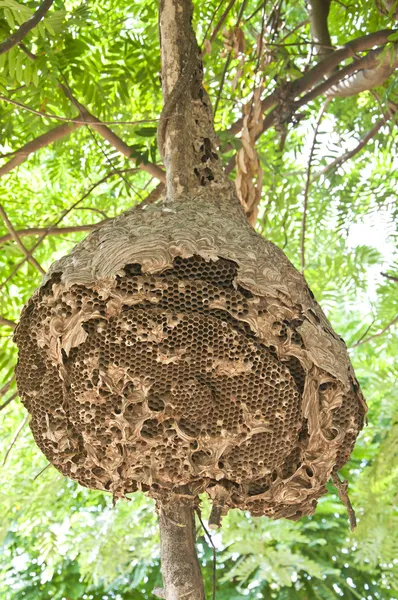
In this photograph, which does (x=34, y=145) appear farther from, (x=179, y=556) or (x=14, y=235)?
(x=179, y=556)

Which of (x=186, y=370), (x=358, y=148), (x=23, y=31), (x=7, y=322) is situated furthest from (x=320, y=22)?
(x=186, y=370)

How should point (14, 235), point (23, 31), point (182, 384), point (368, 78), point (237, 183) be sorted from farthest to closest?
point (368, 78) < point (14, 235) < point (237, 183) < point (23, 31) < point (182, 384)

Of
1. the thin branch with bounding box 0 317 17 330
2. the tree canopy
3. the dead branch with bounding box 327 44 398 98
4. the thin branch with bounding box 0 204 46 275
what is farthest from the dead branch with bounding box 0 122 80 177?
the dead branch with bounding box 327 44 398 98

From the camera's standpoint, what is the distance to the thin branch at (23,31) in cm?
191

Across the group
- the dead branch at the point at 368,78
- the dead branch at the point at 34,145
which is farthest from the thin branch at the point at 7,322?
the dead branch at the point at 368,78

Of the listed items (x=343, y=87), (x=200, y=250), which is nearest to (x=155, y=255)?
(x=200, y=250)

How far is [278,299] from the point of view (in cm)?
163

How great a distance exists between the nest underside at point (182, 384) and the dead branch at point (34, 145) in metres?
1.09

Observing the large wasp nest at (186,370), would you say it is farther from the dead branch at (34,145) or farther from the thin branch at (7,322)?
the dead branch at (34,145)

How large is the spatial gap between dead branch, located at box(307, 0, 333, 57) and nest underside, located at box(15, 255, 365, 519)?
1.80m

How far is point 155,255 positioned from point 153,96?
2.20m

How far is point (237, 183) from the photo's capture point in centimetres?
225

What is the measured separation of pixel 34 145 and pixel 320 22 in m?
1.25

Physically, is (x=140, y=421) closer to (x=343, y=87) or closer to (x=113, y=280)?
(x=113, y=280)
